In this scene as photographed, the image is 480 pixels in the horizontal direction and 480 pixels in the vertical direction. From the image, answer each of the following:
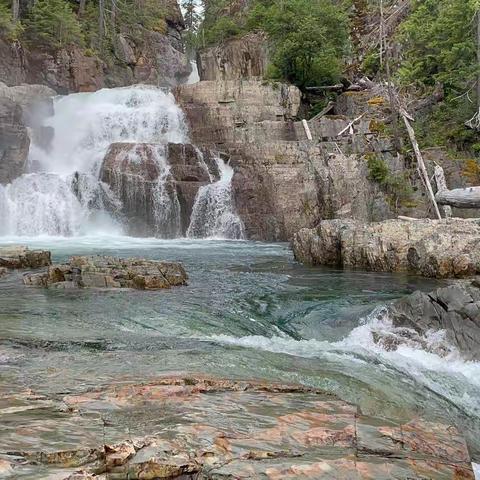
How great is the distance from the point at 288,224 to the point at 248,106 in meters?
9.16

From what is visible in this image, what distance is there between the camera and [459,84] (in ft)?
89.6

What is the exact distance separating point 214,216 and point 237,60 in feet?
52.5

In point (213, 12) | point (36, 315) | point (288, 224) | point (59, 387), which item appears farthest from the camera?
point (213, 12)

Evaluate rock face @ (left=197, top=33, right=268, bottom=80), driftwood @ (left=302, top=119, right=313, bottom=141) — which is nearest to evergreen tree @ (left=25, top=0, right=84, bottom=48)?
rock face @ (left=197, top=33, right=268, bottom=80)

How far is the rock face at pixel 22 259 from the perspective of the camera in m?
15.0

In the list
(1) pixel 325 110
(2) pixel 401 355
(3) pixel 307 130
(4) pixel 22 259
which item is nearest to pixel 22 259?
(4) pixel 22 259

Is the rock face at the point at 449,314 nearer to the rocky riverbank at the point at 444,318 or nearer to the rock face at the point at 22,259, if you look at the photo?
the rocky riverbank at the point at 444,318

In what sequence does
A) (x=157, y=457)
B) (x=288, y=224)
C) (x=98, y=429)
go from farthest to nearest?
(x=288, y=224)
(x=98, y=429)
(x=157, y=457)

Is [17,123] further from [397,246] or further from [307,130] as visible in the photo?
[397,246]

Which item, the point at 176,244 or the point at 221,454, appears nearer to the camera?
Result: the point at 221,454

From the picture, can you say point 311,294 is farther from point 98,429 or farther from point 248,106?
point 248,106

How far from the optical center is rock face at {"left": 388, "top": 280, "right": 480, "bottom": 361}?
8.28 metres

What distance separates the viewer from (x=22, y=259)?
15.2 m

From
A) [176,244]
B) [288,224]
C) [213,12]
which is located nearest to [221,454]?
[176,244]
